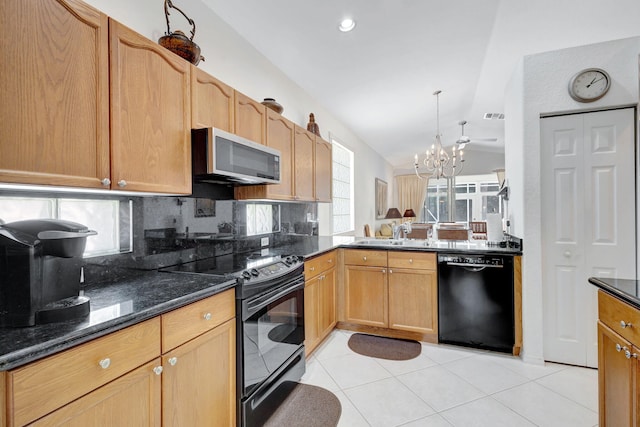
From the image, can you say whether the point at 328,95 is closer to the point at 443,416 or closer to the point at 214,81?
the point at 214,81

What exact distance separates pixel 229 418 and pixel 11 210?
133cm

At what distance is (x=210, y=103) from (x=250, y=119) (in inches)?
15.7

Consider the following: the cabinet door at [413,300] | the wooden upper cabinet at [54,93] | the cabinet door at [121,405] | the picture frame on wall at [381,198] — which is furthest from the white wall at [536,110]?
the picture frame on wall at [381,198]

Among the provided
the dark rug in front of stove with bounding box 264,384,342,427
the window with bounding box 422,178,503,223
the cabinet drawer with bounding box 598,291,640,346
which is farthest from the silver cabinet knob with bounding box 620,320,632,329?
the window with bounding box 422,178,503,223

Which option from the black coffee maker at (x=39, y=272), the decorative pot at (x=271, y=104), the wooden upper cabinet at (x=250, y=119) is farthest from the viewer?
the decorative pot at (x=271, y=104)

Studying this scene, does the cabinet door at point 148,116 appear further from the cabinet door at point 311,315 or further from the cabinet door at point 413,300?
the cabinet door at point 413,300

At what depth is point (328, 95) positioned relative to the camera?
152 inches

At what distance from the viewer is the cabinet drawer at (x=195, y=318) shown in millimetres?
1177

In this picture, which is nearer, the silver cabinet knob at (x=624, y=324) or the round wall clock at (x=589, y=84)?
the silver cabinet knob at (x=624, y=324)

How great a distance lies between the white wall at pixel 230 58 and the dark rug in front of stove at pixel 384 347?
1.54 m

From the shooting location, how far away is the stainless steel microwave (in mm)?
1668

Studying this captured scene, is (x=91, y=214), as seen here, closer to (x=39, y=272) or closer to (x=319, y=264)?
(x=39, y=272)

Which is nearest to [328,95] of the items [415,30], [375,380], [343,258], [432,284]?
[415,30]

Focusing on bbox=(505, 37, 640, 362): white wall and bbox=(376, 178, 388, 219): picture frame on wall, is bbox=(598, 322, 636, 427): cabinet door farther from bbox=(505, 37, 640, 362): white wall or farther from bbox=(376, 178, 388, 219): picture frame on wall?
bbox=(376, 178, 388, 219): picture frame on wall
